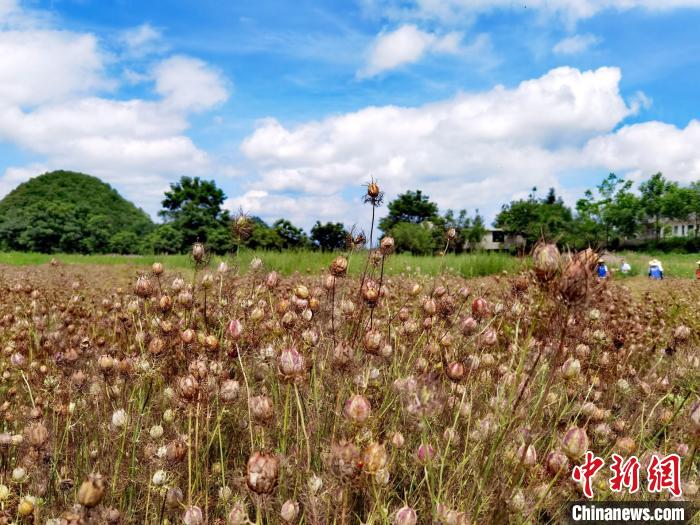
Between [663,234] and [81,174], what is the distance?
87228 millimetres

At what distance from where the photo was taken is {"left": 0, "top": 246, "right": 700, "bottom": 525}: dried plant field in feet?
4.54

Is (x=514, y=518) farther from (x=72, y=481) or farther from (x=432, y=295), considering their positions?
(x=72, y=481)

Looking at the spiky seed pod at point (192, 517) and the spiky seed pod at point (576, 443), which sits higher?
the spiky seed pod at point (576, 443)

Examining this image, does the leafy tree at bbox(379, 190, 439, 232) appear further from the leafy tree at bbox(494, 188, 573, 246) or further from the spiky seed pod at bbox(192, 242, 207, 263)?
the spiky seed pod at bbox(192, 242, 207, 263)

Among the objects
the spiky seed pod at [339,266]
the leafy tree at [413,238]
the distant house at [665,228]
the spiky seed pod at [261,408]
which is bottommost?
the spiky seed pod at [261,408]

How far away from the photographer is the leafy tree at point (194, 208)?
46.5 meters

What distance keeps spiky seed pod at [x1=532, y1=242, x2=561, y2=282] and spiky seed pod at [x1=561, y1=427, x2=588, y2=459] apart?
0.42m

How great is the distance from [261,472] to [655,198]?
66.9m

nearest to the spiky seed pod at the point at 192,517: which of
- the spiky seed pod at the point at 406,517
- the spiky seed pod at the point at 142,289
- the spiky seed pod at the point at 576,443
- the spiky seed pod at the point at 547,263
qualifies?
the spiky seed pod at the point at 406,517


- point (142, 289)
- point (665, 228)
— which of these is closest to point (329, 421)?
point (142, 289)

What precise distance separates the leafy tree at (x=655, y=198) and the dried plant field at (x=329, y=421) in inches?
2492

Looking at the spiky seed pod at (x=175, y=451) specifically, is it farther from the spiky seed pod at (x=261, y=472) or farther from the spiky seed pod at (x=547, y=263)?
the spiky seed pod at (x=547, y=263)

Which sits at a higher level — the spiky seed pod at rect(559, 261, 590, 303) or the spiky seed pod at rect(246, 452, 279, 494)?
the spiky seed pod at rect(559, 261, 590, 303)

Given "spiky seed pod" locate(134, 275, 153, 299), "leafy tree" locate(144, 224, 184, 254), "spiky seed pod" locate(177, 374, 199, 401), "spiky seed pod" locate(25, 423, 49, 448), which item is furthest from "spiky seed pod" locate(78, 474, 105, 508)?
"leafy tree" locate(144, 224, 184, 254)
